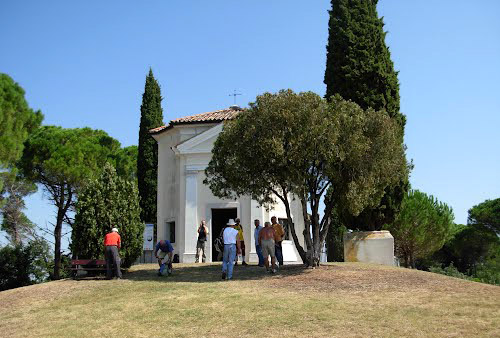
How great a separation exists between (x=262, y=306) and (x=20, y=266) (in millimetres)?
16956

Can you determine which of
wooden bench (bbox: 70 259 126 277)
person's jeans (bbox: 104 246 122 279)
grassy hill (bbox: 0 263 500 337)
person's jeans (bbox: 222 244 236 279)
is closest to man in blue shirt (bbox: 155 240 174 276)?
grassy hill (bbox: 0 263 500 337)

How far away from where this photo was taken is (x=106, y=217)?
18.3 metres

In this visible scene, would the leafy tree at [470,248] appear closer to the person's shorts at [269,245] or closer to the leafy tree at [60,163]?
the leafy tree at [60,163]

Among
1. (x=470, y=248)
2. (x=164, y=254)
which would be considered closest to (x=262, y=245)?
(x=164, y=254)

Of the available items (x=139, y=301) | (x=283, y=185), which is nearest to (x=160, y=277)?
(x=139, y=301)

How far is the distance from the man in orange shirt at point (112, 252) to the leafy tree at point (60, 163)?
15.2m

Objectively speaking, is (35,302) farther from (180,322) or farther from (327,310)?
(327,310)

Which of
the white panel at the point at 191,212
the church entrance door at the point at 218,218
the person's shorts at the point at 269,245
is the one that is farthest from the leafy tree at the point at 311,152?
the church entrance door at the point at 218,218

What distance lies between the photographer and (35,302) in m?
14.7

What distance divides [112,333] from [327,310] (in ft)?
15.6

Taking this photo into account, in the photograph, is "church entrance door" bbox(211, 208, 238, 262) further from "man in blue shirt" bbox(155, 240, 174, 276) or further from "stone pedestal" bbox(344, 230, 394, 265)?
"man in blue shirt" bbox(155, 240, 174, 276)

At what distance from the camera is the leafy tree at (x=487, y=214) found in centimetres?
4469

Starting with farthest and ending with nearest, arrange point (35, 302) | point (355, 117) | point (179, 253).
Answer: point (179, 253) < point (355, 117) < point (35, 302)

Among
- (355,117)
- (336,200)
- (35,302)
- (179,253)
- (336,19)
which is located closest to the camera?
(35,302)
